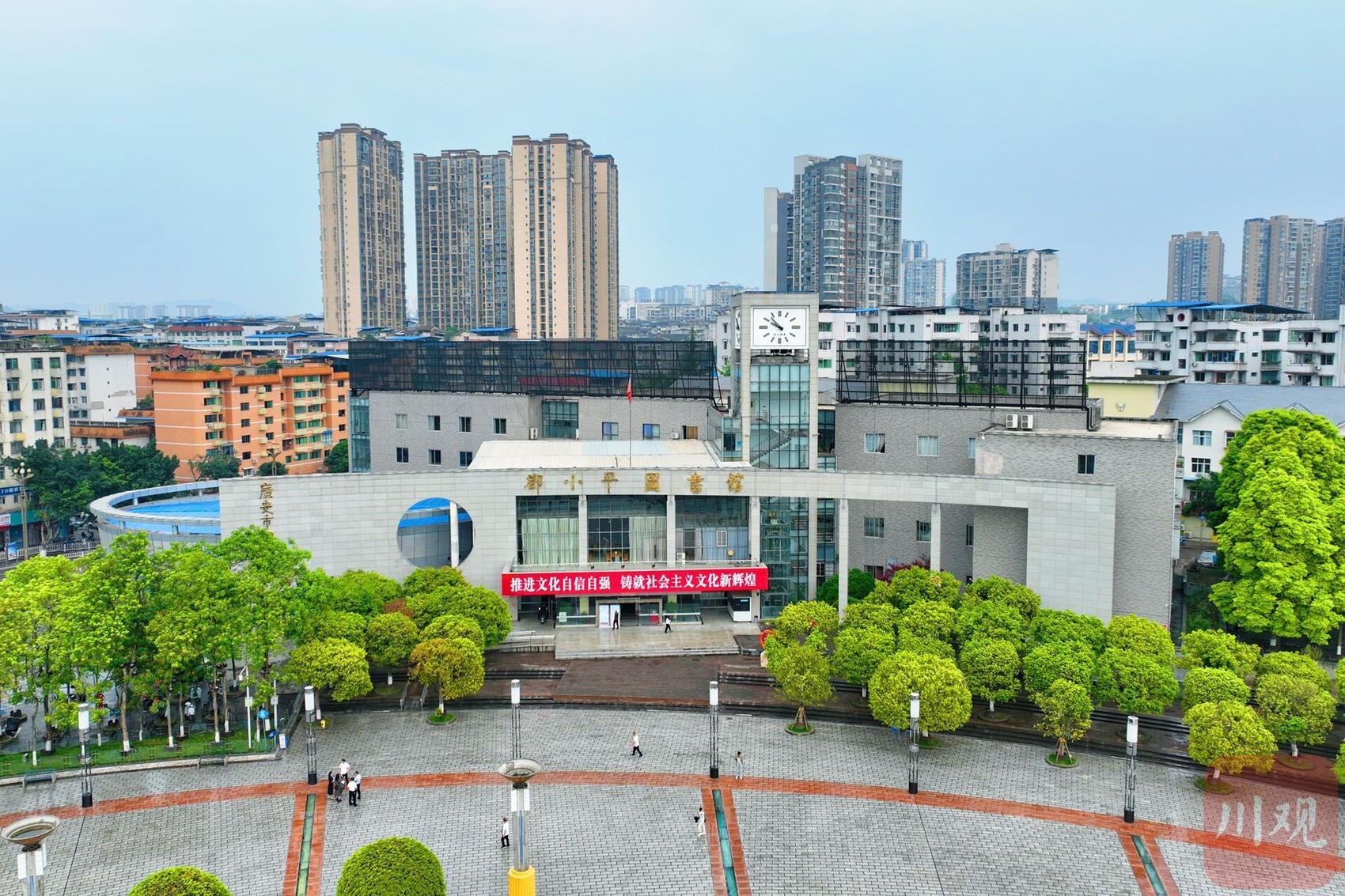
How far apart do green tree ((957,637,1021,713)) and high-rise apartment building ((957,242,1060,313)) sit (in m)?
119

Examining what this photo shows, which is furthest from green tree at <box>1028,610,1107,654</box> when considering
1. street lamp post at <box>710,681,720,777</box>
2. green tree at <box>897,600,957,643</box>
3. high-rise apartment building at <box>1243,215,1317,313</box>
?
high-rise apartment building at <box>1243,215,1317,313</box>

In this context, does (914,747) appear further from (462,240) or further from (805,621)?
(462,240)

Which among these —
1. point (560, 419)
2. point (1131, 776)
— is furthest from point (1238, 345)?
point (1131, 776)

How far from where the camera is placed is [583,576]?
45.5 m

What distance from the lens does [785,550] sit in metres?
50.5

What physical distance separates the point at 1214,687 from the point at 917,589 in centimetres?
1096

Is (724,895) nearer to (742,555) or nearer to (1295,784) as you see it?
(1295,784)

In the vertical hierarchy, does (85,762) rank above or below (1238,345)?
below

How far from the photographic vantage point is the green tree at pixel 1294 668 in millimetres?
32844

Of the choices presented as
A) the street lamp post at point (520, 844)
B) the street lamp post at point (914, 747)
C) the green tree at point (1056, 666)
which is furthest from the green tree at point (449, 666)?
the green tree at point (1056, 666)

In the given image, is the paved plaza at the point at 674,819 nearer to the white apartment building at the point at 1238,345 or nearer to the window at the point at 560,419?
the window at the point at 560,419

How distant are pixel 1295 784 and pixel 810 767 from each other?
1470cm

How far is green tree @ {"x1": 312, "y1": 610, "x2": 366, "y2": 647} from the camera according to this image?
3603cm

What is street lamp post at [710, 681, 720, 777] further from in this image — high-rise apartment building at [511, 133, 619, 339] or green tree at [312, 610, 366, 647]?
high-rise apartment building at [511, 133, 619, 339]
